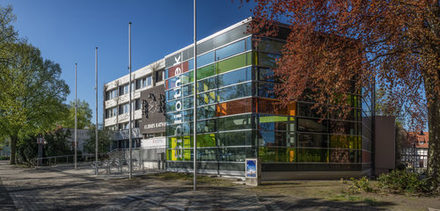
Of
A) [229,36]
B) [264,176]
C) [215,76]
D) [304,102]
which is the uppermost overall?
[229,36]

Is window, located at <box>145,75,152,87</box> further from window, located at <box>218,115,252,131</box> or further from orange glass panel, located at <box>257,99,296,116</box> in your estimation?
orange glass panel, located at <box>257,99,296,116</box>

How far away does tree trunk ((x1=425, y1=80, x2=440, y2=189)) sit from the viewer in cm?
1267

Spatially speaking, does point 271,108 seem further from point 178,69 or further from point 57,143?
point 57,143

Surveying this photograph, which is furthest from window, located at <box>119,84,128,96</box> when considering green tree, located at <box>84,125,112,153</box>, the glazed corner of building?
the glazed corner of building

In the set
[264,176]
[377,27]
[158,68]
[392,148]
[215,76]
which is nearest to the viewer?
[377,27]

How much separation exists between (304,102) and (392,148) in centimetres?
1177

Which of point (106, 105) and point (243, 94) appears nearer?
point (243, 94)

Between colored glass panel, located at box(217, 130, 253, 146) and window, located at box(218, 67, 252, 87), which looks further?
window, located at box(218, 67, 252, 87)

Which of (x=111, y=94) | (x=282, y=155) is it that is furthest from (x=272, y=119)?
(x=111, y=94)

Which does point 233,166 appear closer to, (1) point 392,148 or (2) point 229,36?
(2) point 229,36

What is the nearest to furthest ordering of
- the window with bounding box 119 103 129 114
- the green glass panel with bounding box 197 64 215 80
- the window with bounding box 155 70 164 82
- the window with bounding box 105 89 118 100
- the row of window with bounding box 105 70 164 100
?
the green glass panel with bounding box 197 64 215 80, the window with bounding box 155 70 164 82, the row of window with bounding box 105 70 164 100, the window with bounding box 119 103 129 114, the window with bounding box 105 89 118 100

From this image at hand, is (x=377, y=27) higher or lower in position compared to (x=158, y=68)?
lower

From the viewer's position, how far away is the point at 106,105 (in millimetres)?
57406

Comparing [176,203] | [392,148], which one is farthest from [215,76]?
[392,148]
